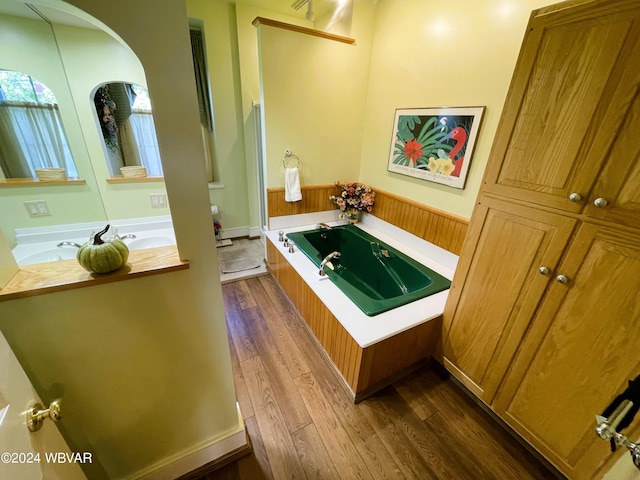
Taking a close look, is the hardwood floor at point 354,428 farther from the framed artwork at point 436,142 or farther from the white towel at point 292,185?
the framed artwork at point 436,142

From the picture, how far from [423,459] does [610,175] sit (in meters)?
1.59

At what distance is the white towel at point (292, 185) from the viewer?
103 inches

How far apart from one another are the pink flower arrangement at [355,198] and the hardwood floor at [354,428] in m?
1.61

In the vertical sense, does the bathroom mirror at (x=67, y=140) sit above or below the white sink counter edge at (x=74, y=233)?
above

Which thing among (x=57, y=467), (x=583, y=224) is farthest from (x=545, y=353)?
(x=57, y=467)

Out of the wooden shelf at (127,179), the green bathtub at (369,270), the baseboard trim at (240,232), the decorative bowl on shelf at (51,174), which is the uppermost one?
the decorative bowl on shelf at (51,174)

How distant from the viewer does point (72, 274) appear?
2.62 ft

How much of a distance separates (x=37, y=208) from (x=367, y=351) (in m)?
1.96

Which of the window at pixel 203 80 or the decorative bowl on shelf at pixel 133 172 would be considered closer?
the decorative bowl on shelf at pixel 133 172

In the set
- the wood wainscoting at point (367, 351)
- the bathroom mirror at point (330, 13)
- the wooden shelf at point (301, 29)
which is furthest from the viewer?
the bathroom mirror at point (330, 13)

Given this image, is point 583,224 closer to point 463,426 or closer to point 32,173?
point 463,426

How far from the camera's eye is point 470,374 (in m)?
1.54

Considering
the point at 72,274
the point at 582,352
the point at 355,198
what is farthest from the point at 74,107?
the point at 582,352

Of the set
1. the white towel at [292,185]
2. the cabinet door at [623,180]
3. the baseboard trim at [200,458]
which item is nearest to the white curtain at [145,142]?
the white towel at [292,185]
